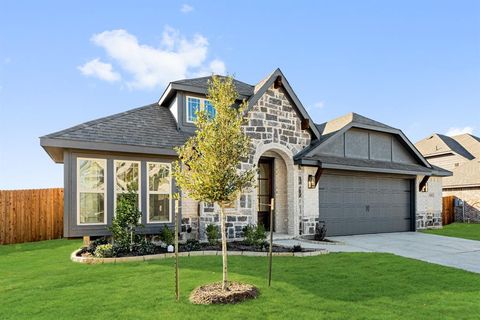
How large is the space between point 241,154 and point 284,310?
263 cm

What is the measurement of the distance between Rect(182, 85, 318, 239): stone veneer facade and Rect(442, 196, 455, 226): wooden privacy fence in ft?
44.7

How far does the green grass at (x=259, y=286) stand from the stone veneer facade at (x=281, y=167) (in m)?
3.36

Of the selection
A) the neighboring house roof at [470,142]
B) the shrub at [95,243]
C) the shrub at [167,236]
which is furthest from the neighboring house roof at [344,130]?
the neighboring house roof at [470,142]

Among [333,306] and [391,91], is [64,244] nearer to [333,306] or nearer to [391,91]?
[333,306]

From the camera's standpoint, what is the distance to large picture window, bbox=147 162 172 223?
10.0m

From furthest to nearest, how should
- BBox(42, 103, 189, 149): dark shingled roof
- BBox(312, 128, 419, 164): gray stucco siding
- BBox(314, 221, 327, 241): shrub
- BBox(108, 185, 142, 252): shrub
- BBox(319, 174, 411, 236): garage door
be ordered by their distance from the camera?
BBox(312, 128, 419, 164): gray stucco siding < BBox(319, 174, 411, 236): garage door < BBox(314, 221, 327, 241): shrub < BBox(42, 103, 189, 149): dark shingled roof < BBox(108, 185, 142, 252): shrub

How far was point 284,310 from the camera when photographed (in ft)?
15.1

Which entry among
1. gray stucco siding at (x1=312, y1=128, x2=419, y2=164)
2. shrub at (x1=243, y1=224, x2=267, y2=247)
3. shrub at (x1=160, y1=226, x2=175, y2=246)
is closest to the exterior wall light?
gray stucco siding at (x1=312, y1=128, x2=419, y2=164)

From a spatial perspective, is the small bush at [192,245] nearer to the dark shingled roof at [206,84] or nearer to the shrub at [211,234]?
the shrub at [211,234]

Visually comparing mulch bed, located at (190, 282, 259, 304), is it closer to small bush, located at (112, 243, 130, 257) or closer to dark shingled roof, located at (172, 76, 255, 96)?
small bush, located at (112, 243, 130, 257)

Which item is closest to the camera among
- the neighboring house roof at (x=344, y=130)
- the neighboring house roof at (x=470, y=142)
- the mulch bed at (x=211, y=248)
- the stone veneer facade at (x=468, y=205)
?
the mulch bed at (x=211, y=248)

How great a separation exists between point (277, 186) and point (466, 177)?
17102 millimetres

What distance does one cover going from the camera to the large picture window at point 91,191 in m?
9.11

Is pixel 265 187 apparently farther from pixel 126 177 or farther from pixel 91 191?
pixel 91 191
